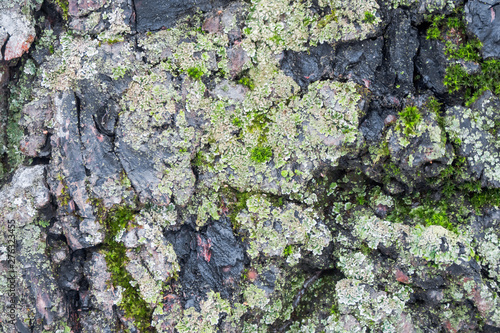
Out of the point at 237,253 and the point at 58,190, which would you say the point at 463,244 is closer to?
the point at 237,253

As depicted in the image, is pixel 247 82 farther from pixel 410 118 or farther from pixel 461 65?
pixel 461 65

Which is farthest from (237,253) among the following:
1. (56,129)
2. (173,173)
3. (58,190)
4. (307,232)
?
(56,129)

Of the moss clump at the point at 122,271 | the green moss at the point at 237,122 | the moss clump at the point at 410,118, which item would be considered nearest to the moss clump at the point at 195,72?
the green moss at the point at 237,122

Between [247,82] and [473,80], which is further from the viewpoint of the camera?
[247,82]

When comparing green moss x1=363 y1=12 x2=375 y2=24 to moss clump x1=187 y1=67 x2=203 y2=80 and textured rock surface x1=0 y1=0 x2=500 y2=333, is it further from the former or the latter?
moss clump x1=187 y1=67 x2=203 y2=80

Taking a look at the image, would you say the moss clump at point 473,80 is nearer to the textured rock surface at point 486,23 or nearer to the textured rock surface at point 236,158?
the textured rock surface at point 236,158
